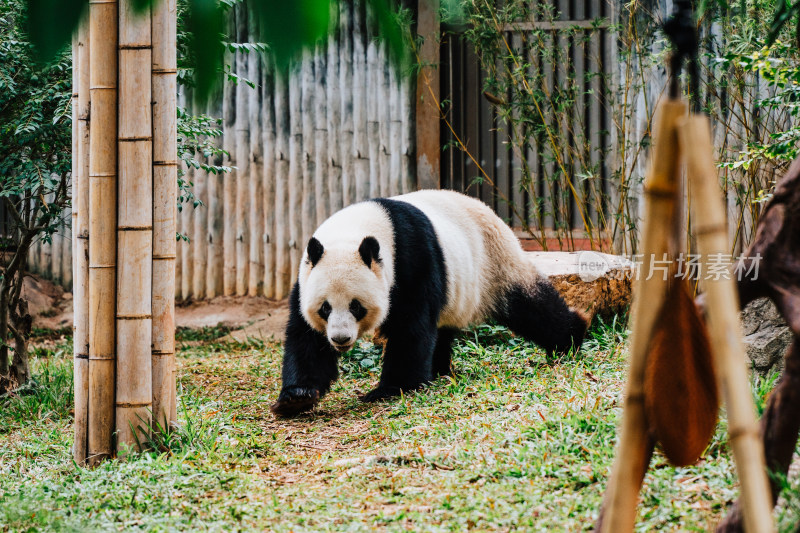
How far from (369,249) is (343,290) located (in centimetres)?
26

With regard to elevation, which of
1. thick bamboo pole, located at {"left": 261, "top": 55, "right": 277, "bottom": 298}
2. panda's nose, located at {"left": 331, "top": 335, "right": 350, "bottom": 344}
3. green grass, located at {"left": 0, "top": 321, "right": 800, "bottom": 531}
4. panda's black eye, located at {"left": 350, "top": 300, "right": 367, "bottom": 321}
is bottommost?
green grass, located at {"left": 0, "top": 321, "right": 800, "bottom": 531}

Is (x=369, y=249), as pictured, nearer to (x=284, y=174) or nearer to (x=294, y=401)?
(x=294, y=401)

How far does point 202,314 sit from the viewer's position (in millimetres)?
7586

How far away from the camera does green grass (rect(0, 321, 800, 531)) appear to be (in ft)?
8.25

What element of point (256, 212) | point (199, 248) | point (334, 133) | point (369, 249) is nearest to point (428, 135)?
point (334, 133)

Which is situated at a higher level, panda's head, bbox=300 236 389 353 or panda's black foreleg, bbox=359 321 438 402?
panda's head, bbox=300 236 389 353

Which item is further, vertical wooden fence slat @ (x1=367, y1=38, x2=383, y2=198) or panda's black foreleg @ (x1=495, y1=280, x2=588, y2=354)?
vertical wooden fence slat @ (x1=367, y1=38, x2=383, y2=198)

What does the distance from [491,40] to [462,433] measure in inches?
158

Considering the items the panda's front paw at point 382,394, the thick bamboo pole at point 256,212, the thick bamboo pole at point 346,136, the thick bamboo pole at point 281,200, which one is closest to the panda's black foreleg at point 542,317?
the panda's front paw at point 382,394

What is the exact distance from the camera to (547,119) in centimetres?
683

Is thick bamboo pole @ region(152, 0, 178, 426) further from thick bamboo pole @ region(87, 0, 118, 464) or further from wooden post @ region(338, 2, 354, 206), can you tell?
wooden post @ region(338, 2, 354, 206)

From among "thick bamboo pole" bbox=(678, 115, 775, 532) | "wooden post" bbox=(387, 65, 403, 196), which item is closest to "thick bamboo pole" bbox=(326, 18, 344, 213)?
"wooden post" bbox=(387, 65, 403, 196)

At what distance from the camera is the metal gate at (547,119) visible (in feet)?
22.0

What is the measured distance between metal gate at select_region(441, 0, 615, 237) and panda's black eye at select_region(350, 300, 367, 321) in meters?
2.67
